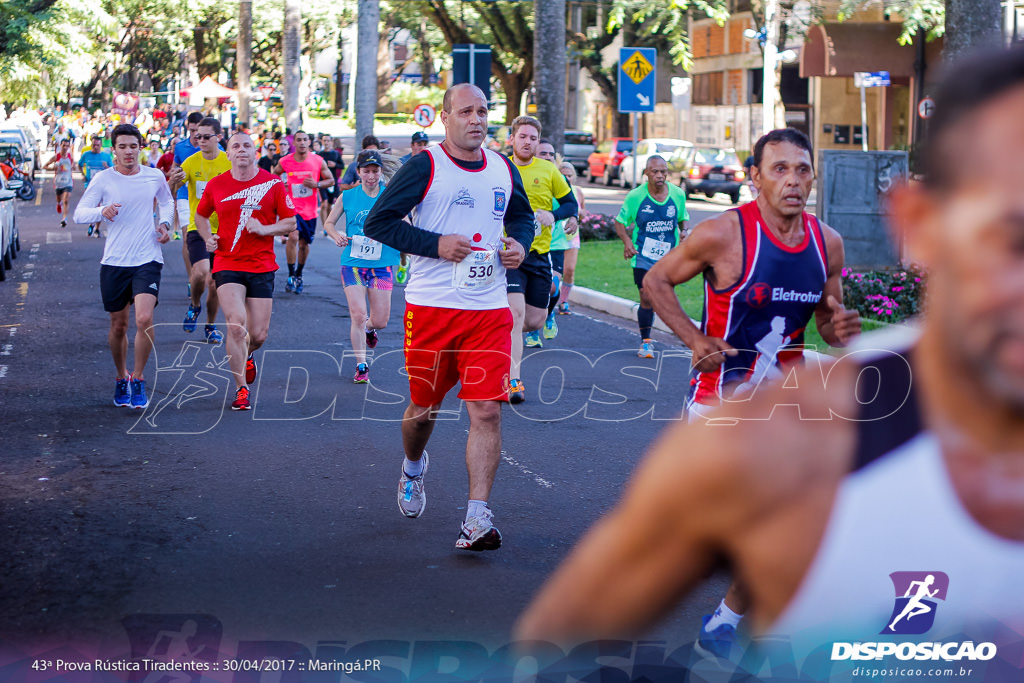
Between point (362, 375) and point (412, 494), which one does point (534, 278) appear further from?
point (412, 494)

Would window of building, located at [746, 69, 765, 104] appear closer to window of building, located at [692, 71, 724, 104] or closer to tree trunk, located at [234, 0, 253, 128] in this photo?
window of building, located at [692, 71, 724, 104]

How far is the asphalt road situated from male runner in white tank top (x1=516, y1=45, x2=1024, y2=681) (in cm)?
299

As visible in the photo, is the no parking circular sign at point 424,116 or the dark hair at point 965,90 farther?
the no parking circular sign at point 424,116

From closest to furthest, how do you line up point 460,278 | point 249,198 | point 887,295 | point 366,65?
point 460,278 < point 249,198 < point 887,295 < point 366,65

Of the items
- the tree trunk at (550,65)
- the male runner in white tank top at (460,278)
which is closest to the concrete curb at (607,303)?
the tree trunk at (550,65)

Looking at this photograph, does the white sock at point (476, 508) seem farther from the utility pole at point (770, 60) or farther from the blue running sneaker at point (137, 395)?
the utility pole at point (770, 60)

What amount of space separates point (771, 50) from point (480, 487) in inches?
1284

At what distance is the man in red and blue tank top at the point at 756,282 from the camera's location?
4.60m

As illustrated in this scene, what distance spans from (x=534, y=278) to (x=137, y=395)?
10.1 ft

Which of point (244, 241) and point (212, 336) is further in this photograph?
point (212, 336)

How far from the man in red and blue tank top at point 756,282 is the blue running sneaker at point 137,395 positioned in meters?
5.88

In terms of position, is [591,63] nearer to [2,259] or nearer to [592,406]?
[2,259]

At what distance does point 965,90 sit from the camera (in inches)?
47.7

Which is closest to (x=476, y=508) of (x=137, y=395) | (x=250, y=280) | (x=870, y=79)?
(x=250, y=280)
